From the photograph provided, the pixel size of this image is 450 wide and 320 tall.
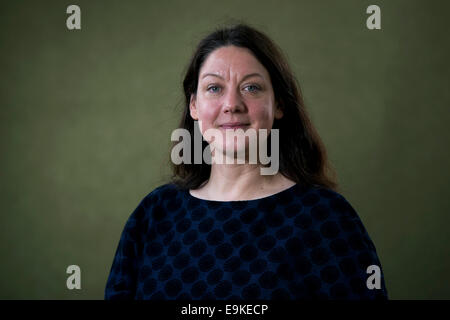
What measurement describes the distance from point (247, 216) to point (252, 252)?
0.11 meters

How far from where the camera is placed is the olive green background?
8.37ft

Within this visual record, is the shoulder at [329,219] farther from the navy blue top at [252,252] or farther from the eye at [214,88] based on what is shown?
the eye at [214,88]

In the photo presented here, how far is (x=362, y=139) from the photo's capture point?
99.8 inches

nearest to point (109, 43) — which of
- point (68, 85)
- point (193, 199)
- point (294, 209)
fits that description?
point (68, 85)

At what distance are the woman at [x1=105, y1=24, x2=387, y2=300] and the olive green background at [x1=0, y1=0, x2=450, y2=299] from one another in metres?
1.12

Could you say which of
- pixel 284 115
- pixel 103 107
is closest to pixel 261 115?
pixel 284 115

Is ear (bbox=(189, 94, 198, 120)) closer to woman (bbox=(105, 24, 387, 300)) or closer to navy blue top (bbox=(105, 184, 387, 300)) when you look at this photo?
woman (bbox=(105, 24, 387, 300))

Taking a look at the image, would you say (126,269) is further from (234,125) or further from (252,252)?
(234,125)

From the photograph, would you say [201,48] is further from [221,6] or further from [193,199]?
[221,6]

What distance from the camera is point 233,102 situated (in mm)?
1306

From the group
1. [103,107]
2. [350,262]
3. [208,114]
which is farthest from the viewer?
[103,107]

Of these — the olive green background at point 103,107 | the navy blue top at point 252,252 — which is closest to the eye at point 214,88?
the navy blue top at point 252,252
